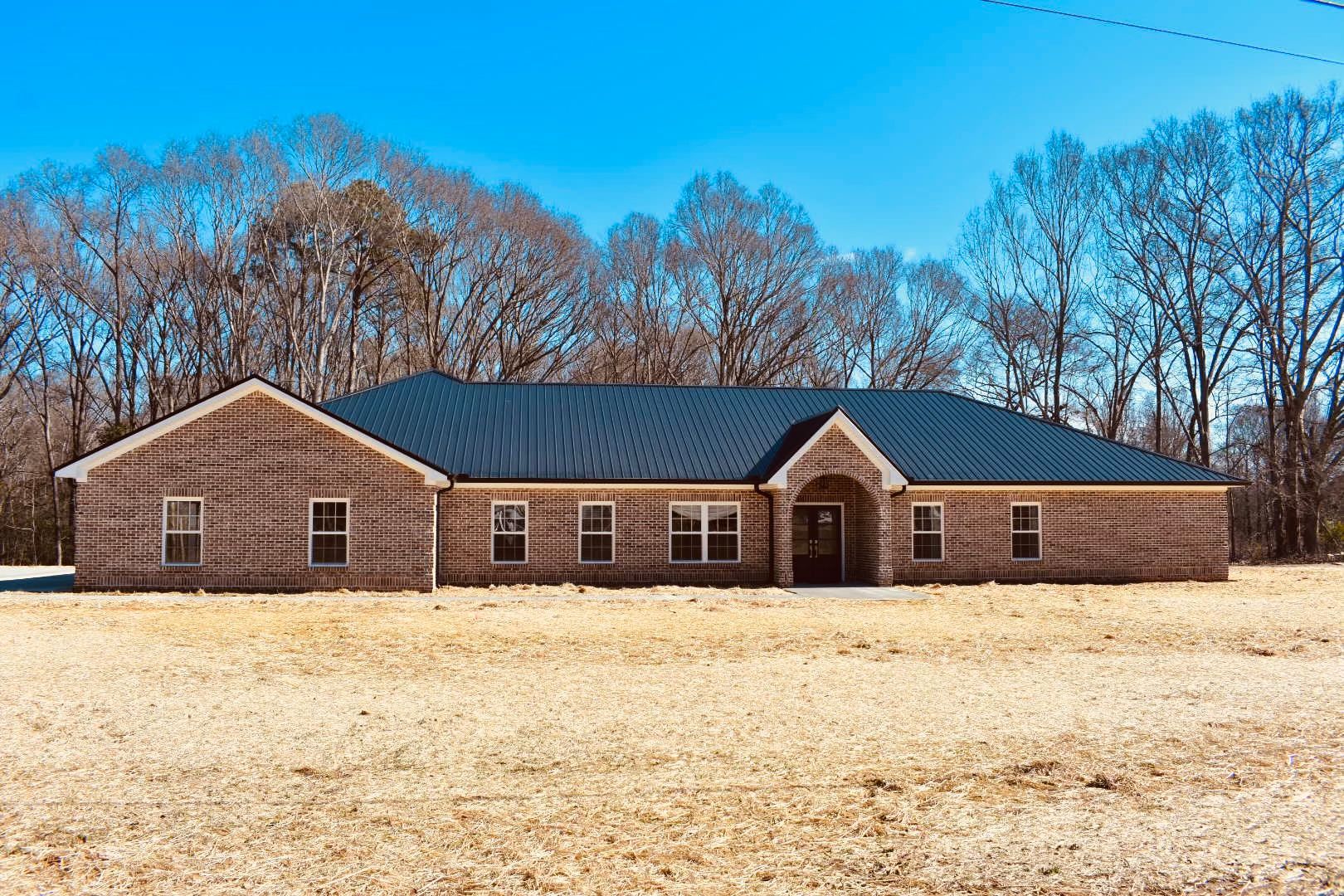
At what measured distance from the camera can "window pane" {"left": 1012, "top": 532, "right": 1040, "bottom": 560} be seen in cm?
2448

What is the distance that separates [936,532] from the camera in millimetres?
24281

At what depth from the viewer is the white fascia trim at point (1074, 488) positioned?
23953 mm

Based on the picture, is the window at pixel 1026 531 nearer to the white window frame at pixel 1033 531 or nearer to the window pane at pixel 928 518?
the white window frame at pixel 1033 531

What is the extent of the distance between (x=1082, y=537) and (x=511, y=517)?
47.5 feet

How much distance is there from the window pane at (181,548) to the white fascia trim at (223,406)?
2136mm

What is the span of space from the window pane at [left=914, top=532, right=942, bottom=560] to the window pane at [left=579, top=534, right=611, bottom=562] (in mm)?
7780

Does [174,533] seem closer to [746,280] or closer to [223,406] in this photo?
[223,406]

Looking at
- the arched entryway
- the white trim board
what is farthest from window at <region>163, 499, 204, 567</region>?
the white trim board

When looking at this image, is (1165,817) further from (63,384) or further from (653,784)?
(63,384)

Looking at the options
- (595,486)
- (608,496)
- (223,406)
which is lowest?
(608,496)

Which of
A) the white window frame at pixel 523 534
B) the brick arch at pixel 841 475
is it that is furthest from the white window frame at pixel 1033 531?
the white window frame at pixel 523 534

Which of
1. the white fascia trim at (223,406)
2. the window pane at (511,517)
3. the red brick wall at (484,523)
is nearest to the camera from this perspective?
the white fascia trim at (223,406)

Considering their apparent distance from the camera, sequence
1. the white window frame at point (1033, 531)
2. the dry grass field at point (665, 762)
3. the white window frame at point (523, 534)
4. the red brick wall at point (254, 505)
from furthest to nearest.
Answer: the white window frame at point (1033, 531), the white window frame at point (523, 534), the red brick wall at point (254, 505), the dry grass field at point (665, 762)

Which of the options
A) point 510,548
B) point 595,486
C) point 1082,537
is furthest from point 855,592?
point 510,548
